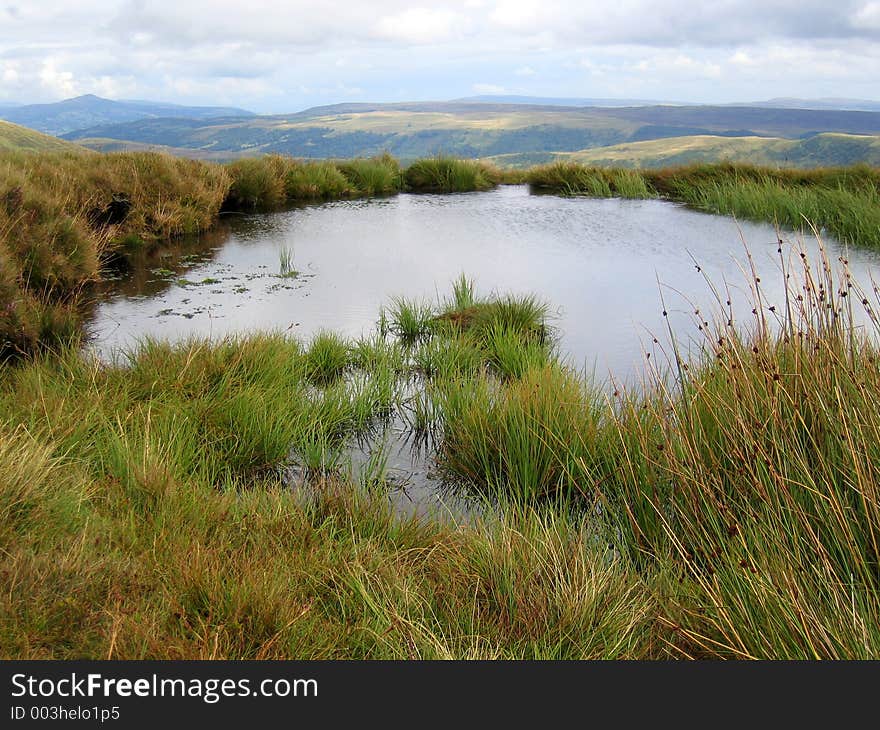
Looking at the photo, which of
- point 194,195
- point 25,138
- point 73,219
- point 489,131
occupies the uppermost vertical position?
point 489,131

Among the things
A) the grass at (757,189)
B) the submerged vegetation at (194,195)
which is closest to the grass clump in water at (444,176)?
the submerged vegetation at (194,195)

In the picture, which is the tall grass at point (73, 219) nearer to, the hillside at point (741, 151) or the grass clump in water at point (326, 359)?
the grass clump in water at point (326, 359)

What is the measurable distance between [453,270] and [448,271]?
0.07 m

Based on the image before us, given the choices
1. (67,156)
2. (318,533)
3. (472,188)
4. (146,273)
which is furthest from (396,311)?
(472,188)

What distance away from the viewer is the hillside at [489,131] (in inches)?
4373

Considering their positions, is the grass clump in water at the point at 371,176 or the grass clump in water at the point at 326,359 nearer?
the grass clump in water at the point at 326,359

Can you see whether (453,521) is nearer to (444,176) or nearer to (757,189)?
(757,189)

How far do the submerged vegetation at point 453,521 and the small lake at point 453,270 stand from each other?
3.18 ft

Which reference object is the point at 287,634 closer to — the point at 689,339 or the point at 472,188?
the point at 689,339

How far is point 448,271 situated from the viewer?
684 centimetres

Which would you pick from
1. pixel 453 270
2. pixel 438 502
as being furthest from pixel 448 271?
pixel 438 502

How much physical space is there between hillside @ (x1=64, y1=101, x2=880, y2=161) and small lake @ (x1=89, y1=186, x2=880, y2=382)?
76115 mm

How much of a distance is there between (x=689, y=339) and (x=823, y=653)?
3.28m

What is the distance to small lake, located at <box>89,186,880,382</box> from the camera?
17.1ft
